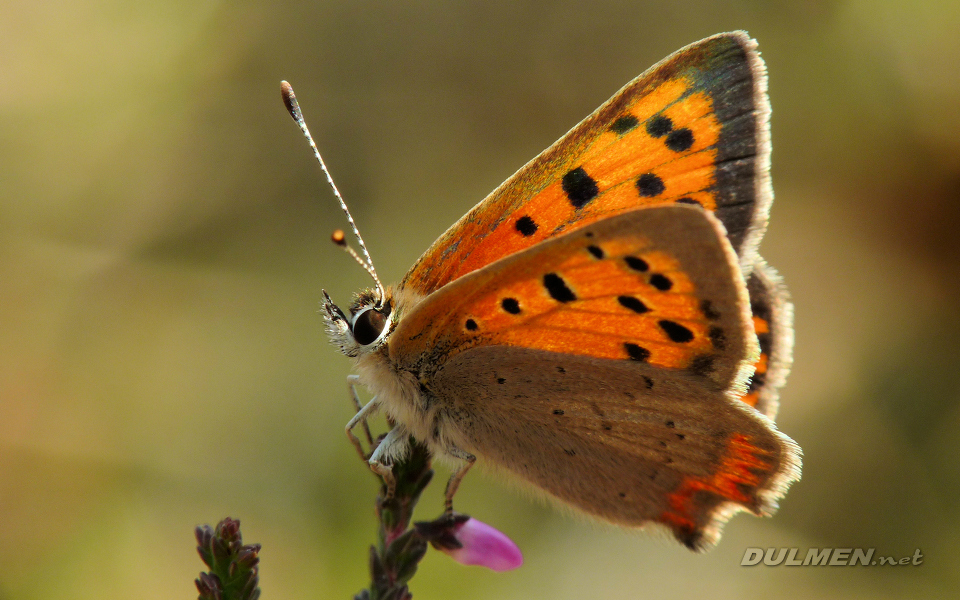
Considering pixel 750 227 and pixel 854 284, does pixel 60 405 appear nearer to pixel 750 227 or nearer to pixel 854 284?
pixel 750 227

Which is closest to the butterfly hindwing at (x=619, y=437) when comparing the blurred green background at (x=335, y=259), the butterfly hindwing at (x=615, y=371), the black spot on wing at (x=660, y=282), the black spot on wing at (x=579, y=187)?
the butterfly hindwing at (x=615, y=371)

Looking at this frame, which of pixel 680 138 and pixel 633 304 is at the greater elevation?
pixel 680 138

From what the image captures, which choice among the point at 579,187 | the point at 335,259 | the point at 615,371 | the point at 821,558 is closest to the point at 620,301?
the point at 615,371

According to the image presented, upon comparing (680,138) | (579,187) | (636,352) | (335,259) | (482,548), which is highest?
Answer: (335,259)

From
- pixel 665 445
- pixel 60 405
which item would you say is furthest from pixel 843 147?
pixel 60 405

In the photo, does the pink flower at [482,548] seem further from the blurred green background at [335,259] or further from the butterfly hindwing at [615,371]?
the blurred green background at [335,259]

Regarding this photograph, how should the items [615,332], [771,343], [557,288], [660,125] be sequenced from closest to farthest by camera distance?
1. [557,288]
2. [615,332]
3. [660,125]
4. [771,343]

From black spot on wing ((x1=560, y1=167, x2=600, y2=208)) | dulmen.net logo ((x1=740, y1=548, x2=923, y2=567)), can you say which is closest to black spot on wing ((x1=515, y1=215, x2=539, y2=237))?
black spot on wing ((x1=560, y1=167, x2=600, y2=208))

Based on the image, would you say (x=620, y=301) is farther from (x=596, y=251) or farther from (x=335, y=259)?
(x=335, y=259)
